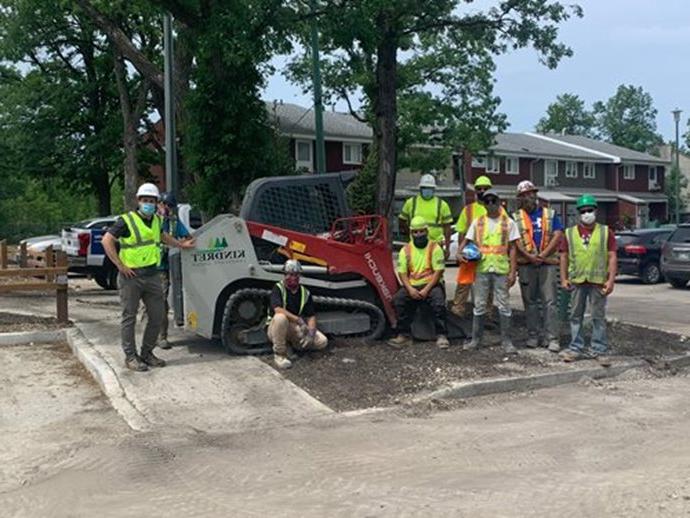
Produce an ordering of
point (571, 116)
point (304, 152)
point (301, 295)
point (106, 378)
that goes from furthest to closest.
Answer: point (571, 116) < point (304, 152) < point (301, 295) < point (106, 378)

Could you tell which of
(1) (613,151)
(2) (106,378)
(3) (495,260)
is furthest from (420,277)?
(1) (613,151)

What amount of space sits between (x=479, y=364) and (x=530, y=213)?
2055mm

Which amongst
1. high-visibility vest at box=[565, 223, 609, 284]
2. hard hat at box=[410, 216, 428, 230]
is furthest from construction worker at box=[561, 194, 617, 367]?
hard hat at box=[410, 216, 428, 230]

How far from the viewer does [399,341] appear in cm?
1000

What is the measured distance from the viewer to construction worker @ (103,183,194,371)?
8867 mm

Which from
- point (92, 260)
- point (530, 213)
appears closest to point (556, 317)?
point (530, 213)

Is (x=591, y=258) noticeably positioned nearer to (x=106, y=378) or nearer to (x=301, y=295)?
(x=301, y=295)

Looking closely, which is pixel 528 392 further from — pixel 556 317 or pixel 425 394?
pixel 556 317

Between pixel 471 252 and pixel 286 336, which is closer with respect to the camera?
pixel 286 336

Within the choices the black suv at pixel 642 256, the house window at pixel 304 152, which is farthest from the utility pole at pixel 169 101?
the house window at pixel 304 152

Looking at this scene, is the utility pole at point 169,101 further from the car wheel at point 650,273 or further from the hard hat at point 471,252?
the car wheel at point 650,273

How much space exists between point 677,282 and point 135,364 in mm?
15698

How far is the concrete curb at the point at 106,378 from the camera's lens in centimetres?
734

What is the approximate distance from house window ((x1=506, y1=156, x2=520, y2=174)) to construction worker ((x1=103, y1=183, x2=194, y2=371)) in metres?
45.3
